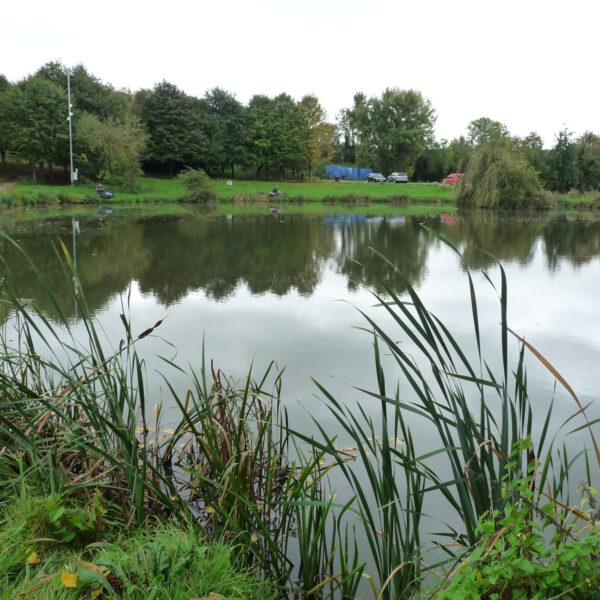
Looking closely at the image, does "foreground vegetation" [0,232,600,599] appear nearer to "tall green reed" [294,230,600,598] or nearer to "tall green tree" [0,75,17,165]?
"tall green reed" [294,230,600,598]

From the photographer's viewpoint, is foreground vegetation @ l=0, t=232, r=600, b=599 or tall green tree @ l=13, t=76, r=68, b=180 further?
tall green tree @ l=13, t=76, r=68, b=180

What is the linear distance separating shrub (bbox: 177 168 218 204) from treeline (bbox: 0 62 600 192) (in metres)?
3.42

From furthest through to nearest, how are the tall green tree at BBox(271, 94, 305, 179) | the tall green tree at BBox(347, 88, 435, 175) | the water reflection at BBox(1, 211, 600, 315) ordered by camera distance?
the tall green tree at BBox(347, 88, 435, 175), the tall green tree at BBox(271, 94, 305, 179), the water reflection at BBox(1, 211, 600, 315)

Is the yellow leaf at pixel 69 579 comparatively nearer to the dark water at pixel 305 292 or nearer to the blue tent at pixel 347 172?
the dark water at pixel 305 292

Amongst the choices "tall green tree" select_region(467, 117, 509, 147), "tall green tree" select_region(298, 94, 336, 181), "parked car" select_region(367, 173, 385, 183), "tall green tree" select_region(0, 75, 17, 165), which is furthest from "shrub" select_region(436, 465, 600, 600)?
"tall green tree" select_region(467, 117, 509, 147)

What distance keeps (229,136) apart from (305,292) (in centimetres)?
3601

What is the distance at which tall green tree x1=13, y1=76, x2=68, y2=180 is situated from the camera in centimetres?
2961

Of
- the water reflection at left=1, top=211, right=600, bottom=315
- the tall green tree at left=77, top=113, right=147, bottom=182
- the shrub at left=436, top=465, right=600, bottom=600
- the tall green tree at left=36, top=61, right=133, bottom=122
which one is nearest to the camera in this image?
the shrub at left=436, top=465, right=600, bottom=600

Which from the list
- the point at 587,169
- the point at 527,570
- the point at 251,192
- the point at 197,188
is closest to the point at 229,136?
the point at 251,192

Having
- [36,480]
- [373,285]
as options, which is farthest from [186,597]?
[373,285]

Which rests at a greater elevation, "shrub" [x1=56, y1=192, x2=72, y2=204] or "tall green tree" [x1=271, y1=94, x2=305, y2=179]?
"tall green tree" [x1=271, y1=94, x2=305, y2=179]

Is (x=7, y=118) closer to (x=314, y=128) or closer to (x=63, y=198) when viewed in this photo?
(x=63, y=198)

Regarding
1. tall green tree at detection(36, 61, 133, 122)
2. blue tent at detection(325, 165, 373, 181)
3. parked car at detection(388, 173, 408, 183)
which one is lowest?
parked car at detection(388, 173, 408, 183)

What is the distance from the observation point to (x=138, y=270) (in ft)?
30.3
